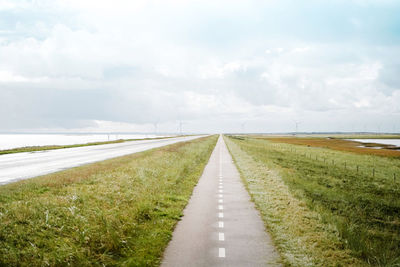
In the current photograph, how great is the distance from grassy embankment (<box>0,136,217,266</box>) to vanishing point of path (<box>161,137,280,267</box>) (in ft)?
1.61

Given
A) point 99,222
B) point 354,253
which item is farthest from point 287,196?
Answer: point 99,222

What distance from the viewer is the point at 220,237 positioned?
8.27m

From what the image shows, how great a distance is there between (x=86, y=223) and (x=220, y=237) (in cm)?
450

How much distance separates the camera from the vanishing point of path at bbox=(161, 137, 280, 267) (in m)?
6.74

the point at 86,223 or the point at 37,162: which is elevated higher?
the point at 37,162

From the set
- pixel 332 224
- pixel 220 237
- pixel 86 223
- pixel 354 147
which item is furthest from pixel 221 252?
pixel 354 147

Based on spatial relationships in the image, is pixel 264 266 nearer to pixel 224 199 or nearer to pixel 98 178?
pixel 224 199

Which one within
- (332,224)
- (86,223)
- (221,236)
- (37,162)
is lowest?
(332,224)

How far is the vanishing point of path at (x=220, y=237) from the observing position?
22.1 feet

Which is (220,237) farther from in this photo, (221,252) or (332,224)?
(332,224)

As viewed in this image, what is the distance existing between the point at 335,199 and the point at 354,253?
10.7 meters

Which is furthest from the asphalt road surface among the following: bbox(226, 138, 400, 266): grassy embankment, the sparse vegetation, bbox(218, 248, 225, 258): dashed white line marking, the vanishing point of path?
the sparse vegetation

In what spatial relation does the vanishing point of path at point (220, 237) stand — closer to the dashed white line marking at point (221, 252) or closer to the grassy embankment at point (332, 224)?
the dashed white line marking at point (221, 252)

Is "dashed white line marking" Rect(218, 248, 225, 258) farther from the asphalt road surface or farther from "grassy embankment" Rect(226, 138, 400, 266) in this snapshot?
the asphalt road surface
